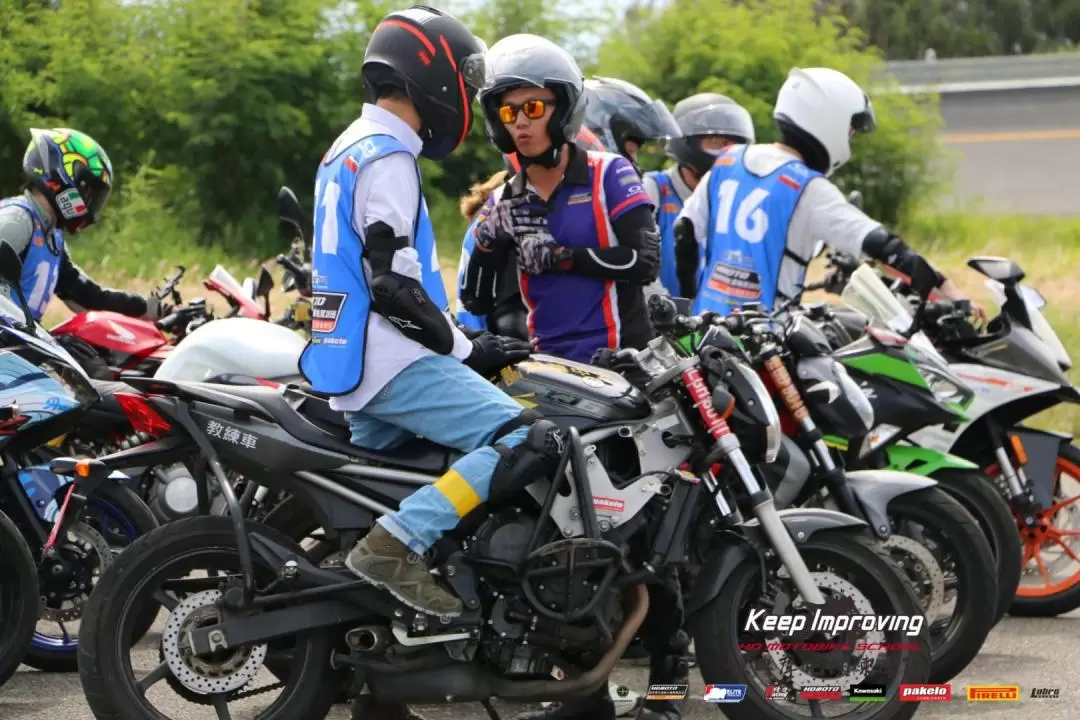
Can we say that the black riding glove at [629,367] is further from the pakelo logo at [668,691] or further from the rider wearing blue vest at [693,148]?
the rider wearing blue vest at [693,148]

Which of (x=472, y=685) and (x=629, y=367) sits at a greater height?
(x=629, y=367)

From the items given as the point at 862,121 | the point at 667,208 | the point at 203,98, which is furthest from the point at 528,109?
the point at 203,98

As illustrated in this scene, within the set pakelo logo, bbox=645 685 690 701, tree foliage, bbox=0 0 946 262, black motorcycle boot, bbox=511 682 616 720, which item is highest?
pakelo logo, bbox=645 685 690 701

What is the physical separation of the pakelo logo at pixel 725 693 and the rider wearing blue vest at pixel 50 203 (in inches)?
132

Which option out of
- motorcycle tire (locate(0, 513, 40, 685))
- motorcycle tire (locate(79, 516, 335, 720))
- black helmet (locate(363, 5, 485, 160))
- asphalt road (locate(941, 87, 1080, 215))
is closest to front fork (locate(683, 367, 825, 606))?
black helmet (locate(363, 5, 485, 160))

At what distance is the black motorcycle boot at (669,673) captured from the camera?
16.3ft

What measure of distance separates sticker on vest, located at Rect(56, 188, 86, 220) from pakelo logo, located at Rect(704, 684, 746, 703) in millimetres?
3430

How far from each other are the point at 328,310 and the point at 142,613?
101cm

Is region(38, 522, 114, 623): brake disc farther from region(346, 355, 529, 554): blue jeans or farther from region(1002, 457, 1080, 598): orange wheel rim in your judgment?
region(1002, 457, 1080, 598): orange wheel rim

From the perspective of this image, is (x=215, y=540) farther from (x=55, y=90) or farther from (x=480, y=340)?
(x=55, y=90)

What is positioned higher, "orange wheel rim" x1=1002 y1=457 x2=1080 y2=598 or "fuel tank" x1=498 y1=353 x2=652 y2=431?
"fuel tank" x1=498 y1=353 x2=652 y2=431

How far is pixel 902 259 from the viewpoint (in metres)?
6.36

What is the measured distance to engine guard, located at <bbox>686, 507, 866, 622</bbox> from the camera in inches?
190

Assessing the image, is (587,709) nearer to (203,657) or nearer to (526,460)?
(526,460)
